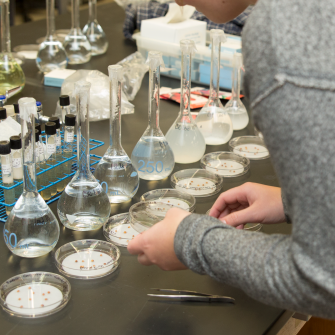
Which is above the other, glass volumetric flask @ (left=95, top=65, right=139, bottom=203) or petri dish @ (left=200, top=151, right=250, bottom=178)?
glass volumetric flask @ (left=95, top=65, right=139, bottom=203)

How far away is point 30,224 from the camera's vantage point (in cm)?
74

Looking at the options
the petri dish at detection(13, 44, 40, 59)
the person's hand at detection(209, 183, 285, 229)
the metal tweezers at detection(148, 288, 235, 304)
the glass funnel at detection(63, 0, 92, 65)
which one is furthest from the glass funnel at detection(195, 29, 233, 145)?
the petri dish at detection(13, 44, 40, 59)

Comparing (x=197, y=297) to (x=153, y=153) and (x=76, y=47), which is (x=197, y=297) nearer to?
(x=153, y=153)

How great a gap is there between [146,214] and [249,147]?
1.63 feet

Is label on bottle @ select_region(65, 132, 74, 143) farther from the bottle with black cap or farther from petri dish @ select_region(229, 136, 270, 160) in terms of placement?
petri dish @ select_region(229, 136, 270, 160)

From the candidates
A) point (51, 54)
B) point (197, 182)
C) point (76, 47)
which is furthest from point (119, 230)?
point (76, 47)

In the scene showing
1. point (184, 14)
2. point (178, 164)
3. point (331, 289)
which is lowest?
point (178, 164)

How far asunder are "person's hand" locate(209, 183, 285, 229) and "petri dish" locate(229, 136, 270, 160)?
1.22ft

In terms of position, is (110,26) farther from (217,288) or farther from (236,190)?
(217,288)

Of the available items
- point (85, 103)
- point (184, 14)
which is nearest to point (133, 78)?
point (184, 14)

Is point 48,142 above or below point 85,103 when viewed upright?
below

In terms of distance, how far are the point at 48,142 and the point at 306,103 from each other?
0.66m

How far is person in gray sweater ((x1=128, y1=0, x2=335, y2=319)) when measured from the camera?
Answer: 0.47m

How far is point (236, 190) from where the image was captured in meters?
0.84
